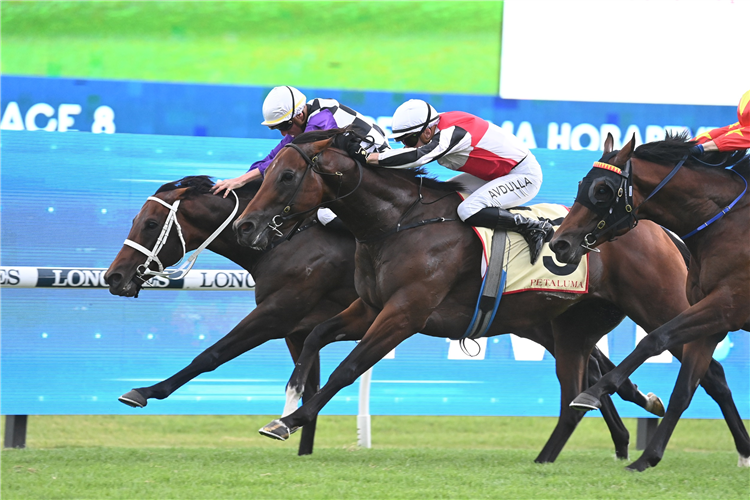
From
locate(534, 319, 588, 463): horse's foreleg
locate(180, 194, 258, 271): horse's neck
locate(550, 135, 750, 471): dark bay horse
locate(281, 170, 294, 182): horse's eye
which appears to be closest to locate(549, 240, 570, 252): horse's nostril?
locate(550, 135, 750, 471): dark bay horse

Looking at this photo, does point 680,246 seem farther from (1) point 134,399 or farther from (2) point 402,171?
(1) point 134,399

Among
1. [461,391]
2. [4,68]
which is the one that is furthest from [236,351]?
[4,68]

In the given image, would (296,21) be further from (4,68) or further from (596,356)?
(596,356)

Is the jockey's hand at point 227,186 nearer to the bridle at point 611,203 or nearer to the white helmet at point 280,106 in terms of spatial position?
the white helmet at point 280,106

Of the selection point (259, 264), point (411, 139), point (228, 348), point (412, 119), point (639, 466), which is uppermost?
point (412, 119)

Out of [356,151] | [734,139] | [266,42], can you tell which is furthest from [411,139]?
[266,42]

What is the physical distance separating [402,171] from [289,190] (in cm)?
69

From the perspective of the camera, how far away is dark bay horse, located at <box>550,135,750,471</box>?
431cm

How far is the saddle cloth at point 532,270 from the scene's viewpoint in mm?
4754

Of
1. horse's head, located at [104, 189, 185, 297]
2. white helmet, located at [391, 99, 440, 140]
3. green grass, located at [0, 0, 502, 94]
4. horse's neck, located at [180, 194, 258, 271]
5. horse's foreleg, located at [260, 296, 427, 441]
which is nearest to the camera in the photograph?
horse's foreleg, located at [260, 296, 427, 441]

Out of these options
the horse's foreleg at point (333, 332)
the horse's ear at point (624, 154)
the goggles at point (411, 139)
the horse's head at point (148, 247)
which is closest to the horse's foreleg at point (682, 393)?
the horse's ear at point (624, 154)

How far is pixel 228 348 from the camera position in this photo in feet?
A: 16.5

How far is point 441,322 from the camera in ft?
15.6

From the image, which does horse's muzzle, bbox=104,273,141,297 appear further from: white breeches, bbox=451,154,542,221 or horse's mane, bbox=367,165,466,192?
white breeches, bbox=451,154,542,221
